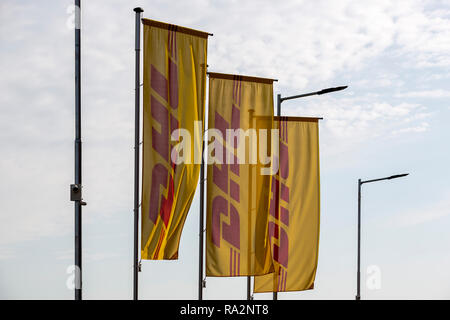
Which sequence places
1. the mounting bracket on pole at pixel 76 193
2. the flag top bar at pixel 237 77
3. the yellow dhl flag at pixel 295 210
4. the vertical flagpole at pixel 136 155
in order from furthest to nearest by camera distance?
the yellow dhl flag at pixel 295 210
the flag top bar at pixel 237 77
the vertical flagpole at pixel 136 155
the mounting bracket on pole at pixel 76 193

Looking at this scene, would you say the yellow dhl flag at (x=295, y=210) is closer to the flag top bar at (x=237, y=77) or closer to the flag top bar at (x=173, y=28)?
the flag top bar at (x=237, y=77)

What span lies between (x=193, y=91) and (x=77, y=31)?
4748 millimetres

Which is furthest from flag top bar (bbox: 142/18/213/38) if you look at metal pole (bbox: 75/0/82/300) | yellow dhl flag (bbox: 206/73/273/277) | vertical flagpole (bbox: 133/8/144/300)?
metal pole (bbox: 75/0/82/300)

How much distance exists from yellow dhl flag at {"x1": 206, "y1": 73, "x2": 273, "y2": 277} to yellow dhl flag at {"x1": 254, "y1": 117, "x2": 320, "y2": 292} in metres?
1.42

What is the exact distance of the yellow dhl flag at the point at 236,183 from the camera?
69.3ft

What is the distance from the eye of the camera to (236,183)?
70.8ft

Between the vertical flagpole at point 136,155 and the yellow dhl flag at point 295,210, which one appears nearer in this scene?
the vertical flagpole at point 136,155

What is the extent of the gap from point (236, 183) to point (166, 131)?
373 centimetres

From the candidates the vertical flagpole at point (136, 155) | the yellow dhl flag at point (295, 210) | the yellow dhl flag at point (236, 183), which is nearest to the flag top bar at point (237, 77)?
the yellow dhl flag at point (236, 183)

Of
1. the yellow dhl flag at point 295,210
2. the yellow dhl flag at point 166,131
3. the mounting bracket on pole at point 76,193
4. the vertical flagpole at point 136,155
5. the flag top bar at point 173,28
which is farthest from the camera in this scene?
the yellow dhl flag at point 295,210

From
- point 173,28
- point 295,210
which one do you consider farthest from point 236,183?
point 173,28

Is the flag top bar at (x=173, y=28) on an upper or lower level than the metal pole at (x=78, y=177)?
upper

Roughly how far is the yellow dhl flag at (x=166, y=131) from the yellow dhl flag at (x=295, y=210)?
5.18 m

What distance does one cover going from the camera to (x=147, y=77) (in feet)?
61.6
